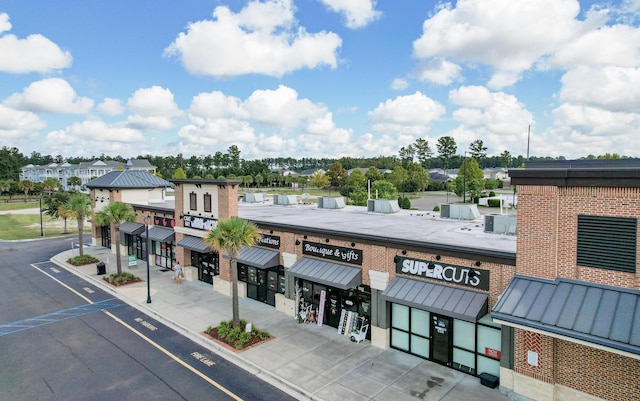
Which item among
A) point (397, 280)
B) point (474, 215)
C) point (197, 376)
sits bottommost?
point (197, 376)

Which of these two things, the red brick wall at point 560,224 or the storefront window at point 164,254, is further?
the storefront window at point 164,254

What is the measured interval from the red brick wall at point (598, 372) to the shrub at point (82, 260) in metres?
38.9

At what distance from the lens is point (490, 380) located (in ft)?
50.8

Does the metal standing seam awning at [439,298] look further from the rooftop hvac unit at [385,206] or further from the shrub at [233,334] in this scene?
the rooftop hvac unit at [385,206]

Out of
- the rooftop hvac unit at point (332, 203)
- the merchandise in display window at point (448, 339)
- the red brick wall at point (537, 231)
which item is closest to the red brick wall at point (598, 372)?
the merchandise in display window at point (448, 339)

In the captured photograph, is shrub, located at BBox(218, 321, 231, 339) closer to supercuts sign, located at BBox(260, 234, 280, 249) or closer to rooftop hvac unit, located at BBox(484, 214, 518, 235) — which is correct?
supercuts sign, located at BBox(260, 234, 280, 249)

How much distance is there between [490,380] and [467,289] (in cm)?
351

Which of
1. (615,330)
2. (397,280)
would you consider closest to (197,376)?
(397,280)

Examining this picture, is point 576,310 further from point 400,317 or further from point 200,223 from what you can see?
point 200,223

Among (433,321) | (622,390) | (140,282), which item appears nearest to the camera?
(622,390)

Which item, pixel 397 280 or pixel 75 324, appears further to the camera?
pixel 75 324

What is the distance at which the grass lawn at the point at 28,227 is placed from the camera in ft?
187

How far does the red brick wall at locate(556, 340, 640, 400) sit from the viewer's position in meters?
12.6

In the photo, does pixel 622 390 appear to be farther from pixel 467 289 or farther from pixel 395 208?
pixel 395 208
